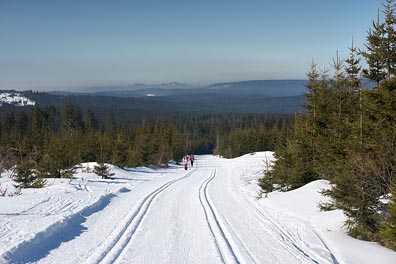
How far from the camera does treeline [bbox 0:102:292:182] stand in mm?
27609

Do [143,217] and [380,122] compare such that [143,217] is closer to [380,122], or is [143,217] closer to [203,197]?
[203,197]

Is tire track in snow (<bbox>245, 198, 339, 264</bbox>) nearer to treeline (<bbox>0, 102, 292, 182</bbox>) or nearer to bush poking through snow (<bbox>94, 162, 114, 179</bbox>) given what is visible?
treeline (<bbox>0, 102, 292, 182</bbox>)

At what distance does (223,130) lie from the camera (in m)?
151

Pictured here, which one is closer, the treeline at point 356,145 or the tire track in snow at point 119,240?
the tire track in snow at point 119,240

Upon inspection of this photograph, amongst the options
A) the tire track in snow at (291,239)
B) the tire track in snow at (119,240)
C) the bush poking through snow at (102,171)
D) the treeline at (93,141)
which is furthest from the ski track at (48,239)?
the bush poking through snow at (102,171)

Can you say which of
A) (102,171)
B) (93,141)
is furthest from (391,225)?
(93,141)

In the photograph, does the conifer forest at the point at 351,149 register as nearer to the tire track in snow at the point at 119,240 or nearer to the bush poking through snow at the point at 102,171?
the bush poking through snow at the point at 102,171

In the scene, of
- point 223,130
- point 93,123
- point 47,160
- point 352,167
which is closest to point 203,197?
point 352,167

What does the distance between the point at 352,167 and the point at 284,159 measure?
335 inches

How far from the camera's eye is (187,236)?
9039 millimetres

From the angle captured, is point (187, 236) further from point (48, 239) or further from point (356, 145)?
point (356, 145)

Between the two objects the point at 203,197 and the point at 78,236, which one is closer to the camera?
the point at 78,236

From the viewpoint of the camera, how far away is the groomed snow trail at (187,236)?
738 cm

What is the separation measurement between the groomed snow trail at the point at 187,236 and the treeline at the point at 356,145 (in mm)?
1457
